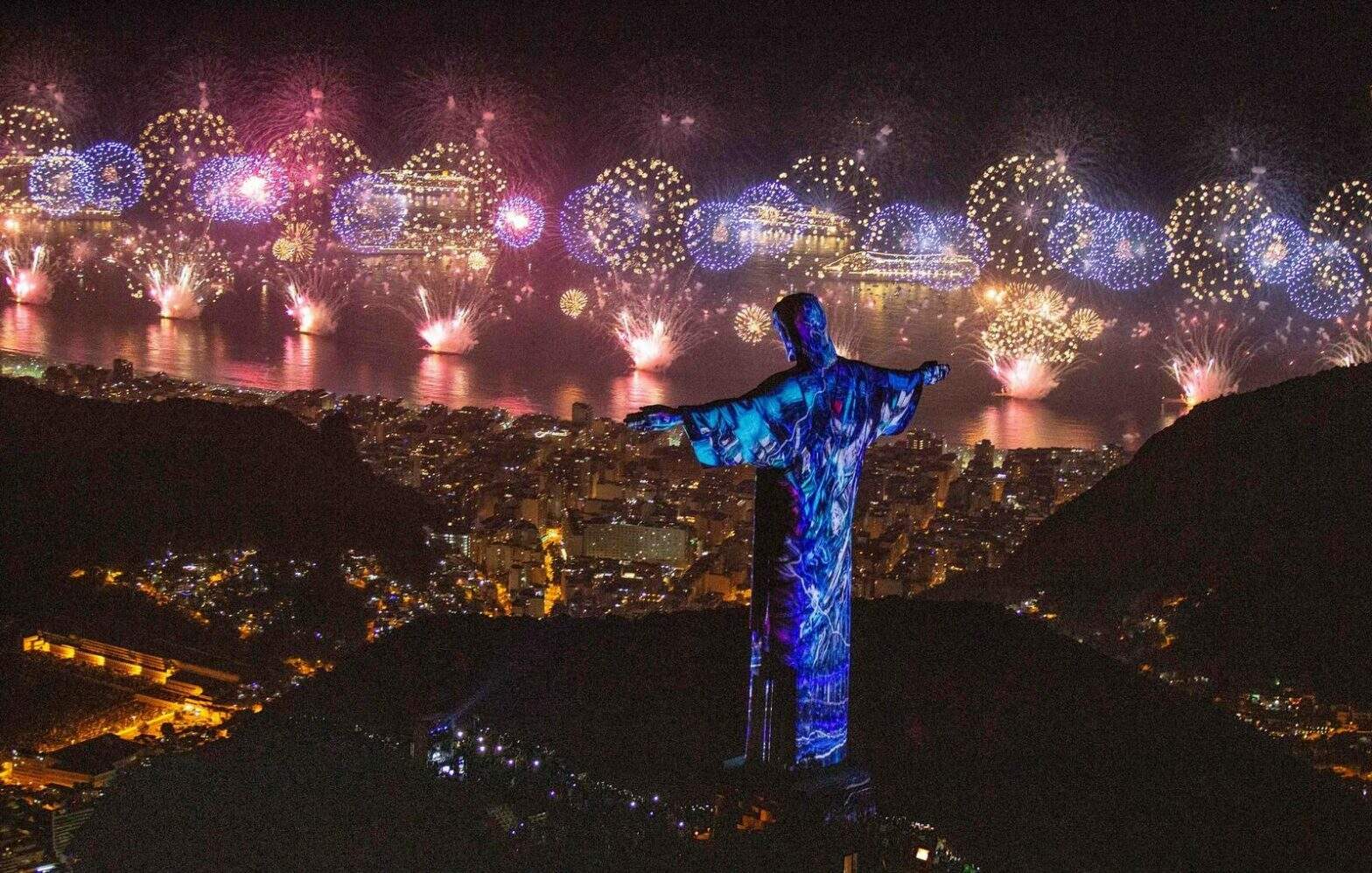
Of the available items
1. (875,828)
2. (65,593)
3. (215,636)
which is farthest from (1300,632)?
(65,593)

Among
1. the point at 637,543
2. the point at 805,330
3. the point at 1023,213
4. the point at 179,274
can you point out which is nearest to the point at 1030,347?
the point at 1023,213

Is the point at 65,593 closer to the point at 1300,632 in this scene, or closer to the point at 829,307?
the point at 1300,632

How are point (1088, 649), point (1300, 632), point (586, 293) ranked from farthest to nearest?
1. point (586, 293)
2. point (1300, 632)
3. point (1088, 649)

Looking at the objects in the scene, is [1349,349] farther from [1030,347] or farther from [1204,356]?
[1030,347]

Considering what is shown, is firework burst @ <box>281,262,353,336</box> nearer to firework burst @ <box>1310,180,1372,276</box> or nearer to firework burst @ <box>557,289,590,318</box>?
firework burst @ <box>557,289,590,318</box>

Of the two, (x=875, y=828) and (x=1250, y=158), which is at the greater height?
(x=1250, y=158)

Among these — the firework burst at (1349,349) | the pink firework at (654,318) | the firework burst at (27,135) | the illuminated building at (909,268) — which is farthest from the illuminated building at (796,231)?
the firework burst at (27,135)

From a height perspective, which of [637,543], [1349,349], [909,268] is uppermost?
[909,268]
